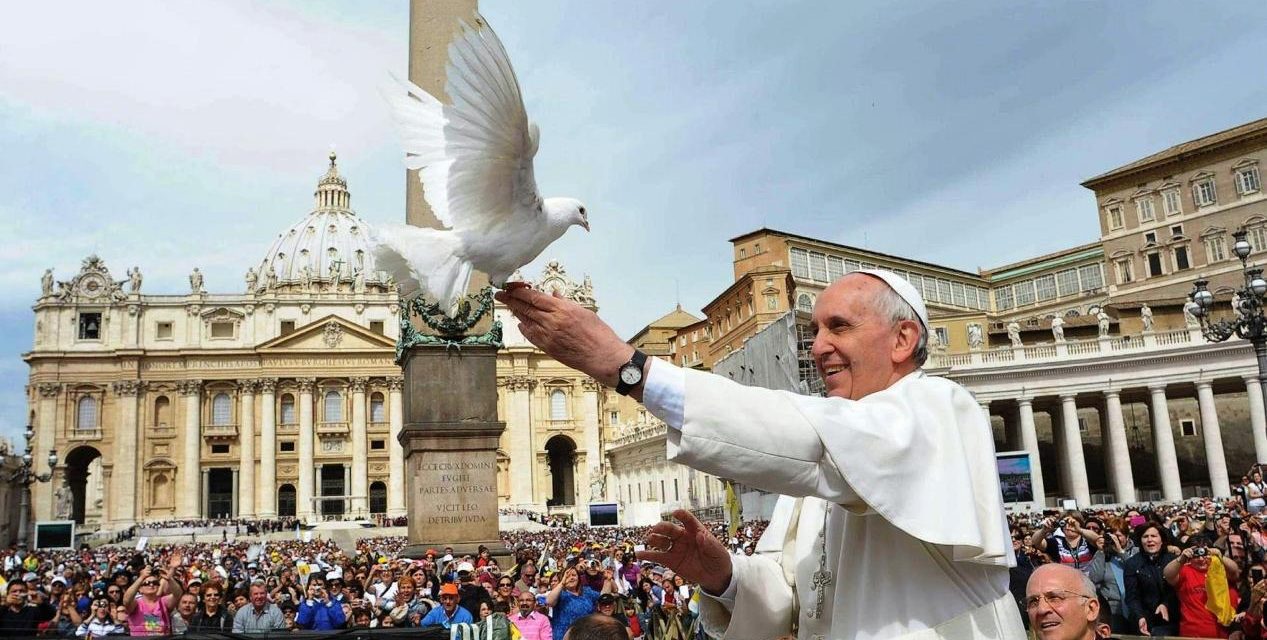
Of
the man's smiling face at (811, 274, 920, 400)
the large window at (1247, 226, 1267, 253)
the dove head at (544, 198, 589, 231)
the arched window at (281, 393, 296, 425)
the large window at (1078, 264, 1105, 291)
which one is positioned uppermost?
the large window at (1078, 264, 1105, 291)

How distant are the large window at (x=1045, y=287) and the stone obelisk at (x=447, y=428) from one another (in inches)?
2459

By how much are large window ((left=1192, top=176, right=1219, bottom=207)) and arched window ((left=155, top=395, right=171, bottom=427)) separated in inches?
3041

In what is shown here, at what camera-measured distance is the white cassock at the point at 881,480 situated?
1800 millimetres

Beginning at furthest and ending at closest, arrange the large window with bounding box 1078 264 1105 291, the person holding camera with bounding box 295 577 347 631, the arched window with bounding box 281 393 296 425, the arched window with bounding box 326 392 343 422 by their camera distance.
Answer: the arched window with bounding box 326 392 343 422 → the arched window with bounding box 281 393 296 425 → the large window with bounding box 1078 264 1105 291 → the person holding camera with bounding box 295 577 347 631

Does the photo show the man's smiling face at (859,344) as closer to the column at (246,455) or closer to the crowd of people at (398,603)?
the crowd of people at (398,603)

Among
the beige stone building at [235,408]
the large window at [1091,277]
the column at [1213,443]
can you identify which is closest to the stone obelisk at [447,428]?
the column at [1213,443]

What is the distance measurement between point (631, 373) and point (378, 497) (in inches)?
3550

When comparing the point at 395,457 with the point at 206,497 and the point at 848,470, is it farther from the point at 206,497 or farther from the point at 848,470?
the point at 848,470

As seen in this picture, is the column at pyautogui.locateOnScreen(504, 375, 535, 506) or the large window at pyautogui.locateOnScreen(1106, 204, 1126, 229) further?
the column at pyautogui.locateOnScreen(504, 375, 535, 506)

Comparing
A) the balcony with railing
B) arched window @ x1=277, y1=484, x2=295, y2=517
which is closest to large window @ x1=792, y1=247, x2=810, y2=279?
the balcony with railing

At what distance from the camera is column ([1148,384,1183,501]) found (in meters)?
42.0

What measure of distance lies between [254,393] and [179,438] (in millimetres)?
6850

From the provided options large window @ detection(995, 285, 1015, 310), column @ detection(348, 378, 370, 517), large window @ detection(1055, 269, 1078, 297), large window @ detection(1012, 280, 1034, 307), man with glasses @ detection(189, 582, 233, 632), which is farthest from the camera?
column @ detection(348, 378, 370, 517)

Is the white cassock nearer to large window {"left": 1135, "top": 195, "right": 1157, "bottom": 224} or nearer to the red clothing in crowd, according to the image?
the red clothing in crowd
